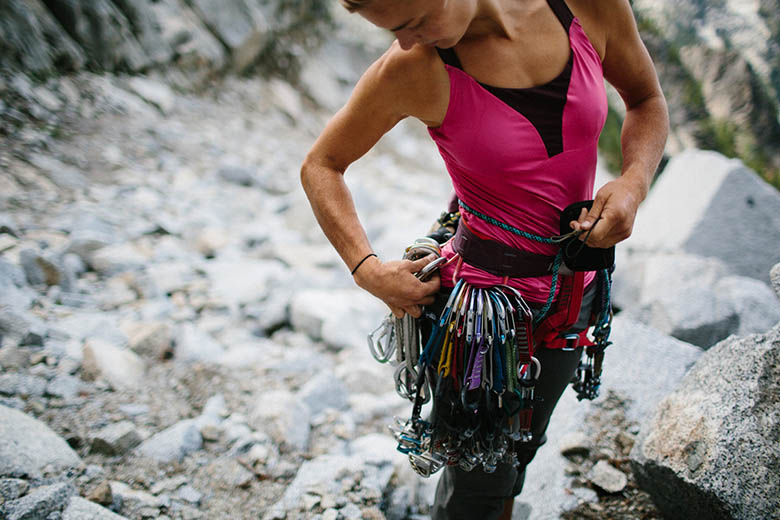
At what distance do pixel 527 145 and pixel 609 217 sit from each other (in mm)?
276

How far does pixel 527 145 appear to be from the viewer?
1.20 m

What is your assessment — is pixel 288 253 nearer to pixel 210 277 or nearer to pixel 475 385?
pixel 210 277

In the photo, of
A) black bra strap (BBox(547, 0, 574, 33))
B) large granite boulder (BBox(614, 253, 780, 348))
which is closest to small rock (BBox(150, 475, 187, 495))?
black bra strap (BBox(547, 0, 574, 33))

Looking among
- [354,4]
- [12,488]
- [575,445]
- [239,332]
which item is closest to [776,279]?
[575,445]

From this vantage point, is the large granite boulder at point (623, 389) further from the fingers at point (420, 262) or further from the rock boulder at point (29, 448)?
the rock boulder at point (29, 448)

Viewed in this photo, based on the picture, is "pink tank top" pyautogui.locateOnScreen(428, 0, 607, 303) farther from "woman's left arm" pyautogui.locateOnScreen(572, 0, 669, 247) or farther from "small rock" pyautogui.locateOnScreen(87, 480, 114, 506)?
"small rock" pyautogui.locateOnScreen(87, 480, 114, 506)

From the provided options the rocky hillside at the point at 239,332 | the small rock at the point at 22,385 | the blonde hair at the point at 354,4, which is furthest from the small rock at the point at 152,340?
the blonde hair at the point at 354,4

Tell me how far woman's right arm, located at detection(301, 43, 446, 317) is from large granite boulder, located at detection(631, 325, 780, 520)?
1.09m

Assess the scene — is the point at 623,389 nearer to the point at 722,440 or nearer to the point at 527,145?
the point at 722,440

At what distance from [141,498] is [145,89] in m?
5.94

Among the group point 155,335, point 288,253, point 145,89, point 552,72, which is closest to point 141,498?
point 155,335

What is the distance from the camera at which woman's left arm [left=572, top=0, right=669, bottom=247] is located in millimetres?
1233

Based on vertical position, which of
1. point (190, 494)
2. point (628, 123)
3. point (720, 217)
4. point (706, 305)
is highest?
point (720, 217)

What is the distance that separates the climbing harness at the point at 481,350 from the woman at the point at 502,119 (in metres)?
0.04
